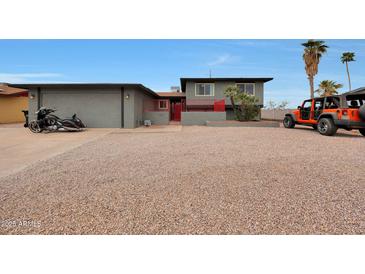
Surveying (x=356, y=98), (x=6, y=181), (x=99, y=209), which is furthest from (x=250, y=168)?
Answer: (x=356, y=98)

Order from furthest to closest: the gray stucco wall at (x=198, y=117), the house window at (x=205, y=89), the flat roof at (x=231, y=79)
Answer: the house window at (x=205, y=89), the flat roof at (x=231, y=79), the gray stucco wall at (x=198, y=117)

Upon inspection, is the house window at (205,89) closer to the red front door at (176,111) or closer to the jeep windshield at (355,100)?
the red front door at (176,111)

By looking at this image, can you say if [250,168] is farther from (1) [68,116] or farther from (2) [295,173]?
(1) [68,116]

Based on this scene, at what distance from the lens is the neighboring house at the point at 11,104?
20344 mm

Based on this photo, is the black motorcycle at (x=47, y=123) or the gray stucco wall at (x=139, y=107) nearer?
the black motorcycle at (x=47, y=123)

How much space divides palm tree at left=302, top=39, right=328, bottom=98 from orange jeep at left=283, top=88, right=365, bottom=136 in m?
16.4

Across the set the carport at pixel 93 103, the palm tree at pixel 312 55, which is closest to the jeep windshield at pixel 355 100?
the carport at pixel 93 103

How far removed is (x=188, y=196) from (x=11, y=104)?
81.7ft

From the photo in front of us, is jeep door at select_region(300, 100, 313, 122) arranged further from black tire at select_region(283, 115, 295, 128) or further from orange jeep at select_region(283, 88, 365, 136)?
black tire at select_region(283, 115, 295, 128)

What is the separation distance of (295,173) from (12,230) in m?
4.68

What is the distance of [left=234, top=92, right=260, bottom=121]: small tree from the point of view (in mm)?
17016

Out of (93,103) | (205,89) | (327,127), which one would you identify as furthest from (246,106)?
(93,103)

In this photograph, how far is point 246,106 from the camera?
17.3 metres

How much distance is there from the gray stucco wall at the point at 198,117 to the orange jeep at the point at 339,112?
7.40m
